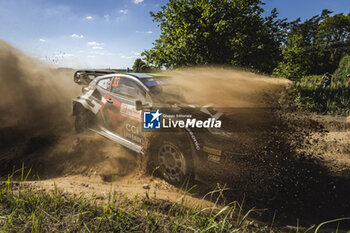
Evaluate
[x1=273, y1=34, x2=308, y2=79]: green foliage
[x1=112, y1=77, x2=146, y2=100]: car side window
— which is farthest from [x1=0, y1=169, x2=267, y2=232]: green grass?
[x1=273, y1=34, x2=308, y2=79]: green foliage

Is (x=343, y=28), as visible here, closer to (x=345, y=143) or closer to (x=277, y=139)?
(x=345, y=143)

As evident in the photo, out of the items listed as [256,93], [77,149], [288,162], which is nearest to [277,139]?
[288,162]

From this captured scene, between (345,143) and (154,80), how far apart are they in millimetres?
5464

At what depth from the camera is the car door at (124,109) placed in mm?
3387

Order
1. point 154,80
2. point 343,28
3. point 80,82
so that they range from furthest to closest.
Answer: point 343,28 < point 80,82 < point 154,80

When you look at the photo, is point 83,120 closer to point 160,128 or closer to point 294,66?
point 160,128

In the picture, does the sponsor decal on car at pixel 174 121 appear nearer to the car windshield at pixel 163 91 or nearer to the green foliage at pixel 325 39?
the car windshield at pixel 163 91

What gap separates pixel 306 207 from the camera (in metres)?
2.57

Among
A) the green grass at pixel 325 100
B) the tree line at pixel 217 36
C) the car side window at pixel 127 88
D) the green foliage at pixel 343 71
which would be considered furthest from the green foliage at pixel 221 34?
the green foliage at pixel 343 71

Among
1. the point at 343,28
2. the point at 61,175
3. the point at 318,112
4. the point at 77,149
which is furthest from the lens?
the point at 343,28

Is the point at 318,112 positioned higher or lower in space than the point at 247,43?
lower

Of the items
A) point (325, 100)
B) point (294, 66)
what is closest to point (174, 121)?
point (325, 100)

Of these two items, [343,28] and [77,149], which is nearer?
[77,149]

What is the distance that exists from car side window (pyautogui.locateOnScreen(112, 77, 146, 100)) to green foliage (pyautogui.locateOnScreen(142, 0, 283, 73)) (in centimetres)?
351
